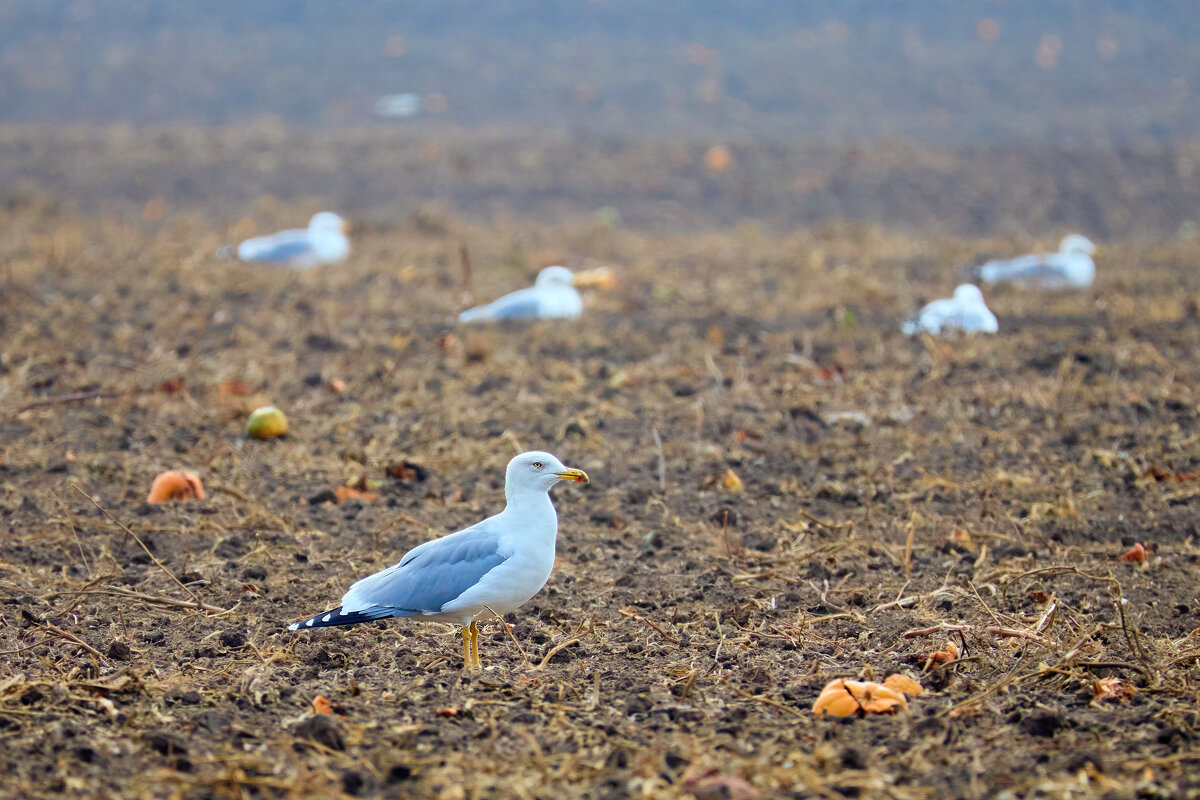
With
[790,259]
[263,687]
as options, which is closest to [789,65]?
[790,259]

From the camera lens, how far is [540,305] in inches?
387

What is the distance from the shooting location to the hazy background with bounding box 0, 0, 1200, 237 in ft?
54.6

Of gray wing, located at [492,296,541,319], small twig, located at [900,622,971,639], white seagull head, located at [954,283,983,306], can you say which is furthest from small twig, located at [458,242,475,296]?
small twig, located at [900,622,971,639]

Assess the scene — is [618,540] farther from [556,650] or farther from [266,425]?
[266,425]

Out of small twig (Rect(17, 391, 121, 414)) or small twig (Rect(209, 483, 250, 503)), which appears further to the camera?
small twig (Rect(17, 391, 121, 414))

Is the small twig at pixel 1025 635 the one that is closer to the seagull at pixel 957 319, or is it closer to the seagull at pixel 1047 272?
the seagull at pixel 957 319

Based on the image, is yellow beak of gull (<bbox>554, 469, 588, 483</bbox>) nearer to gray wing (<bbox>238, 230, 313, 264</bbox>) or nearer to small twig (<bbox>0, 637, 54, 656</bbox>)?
small twig (<bbox>0, 637, 54, 656</bbox>)

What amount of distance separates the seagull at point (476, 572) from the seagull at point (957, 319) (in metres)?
5.52

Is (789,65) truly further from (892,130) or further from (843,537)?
(843,537)

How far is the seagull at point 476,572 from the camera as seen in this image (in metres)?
4.22

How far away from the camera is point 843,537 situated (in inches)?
223

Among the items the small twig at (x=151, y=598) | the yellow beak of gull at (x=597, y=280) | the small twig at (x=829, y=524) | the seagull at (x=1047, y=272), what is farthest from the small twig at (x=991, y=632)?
Answer: the yellow beak of gull at (x=597, y=280)

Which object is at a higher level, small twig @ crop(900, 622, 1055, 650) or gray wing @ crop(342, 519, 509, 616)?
gray wing @ crop(342, 519, 509, 616)

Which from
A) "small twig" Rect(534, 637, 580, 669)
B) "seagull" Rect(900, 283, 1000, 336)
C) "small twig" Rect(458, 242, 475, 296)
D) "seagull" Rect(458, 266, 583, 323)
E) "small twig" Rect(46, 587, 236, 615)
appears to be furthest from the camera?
"small twig" Rect(458, 242, 475, 296)
